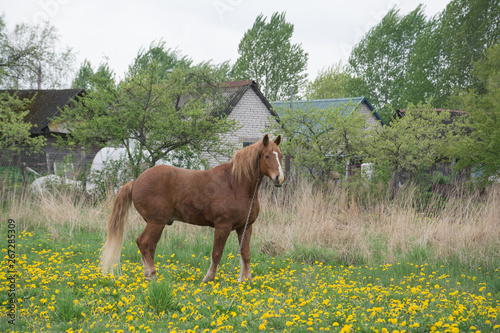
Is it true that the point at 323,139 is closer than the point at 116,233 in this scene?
No

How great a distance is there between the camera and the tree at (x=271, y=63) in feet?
139

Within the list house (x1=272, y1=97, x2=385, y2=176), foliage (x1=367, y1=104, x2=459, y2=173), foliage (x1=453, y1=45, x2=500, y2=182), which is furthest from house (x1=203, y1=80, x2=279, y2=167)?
foliage (x1=453, y1=45, x2=500, y2=182)

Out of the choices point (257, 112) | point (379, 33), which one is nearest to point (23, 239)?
point (257, 112)

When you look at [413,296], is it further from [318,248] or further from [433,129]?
[433,129]

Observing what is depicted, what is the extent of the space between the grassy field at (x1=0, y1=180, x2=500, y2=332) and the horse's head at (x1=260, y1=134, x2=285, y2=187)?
4.58ft

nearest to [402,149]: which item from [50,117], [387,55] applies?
[50,117]

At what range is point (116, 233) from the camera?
584 centimetres

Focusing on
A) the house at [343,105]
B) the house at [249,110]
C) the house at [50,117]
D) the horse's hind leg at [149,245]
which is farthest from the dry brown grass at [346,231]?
the house at [249,110]

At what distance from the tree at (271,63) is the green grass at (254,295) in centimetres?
3617

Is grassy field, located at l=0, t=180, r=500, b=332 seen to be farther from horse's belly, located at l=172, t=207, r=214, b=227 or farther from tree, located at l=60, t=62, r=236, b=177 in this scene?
tree, located at l=60, t=62, r=236, b=177

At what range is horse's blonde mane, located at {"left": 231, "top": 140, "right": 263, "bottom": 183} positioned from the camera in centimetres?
566

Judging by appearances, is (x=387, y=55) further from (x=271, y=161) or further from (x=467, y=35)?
(x=271, y=161)

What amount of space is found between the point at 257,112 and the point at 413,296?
2075cm

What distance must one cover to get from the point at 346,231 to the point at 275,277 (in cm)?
233
